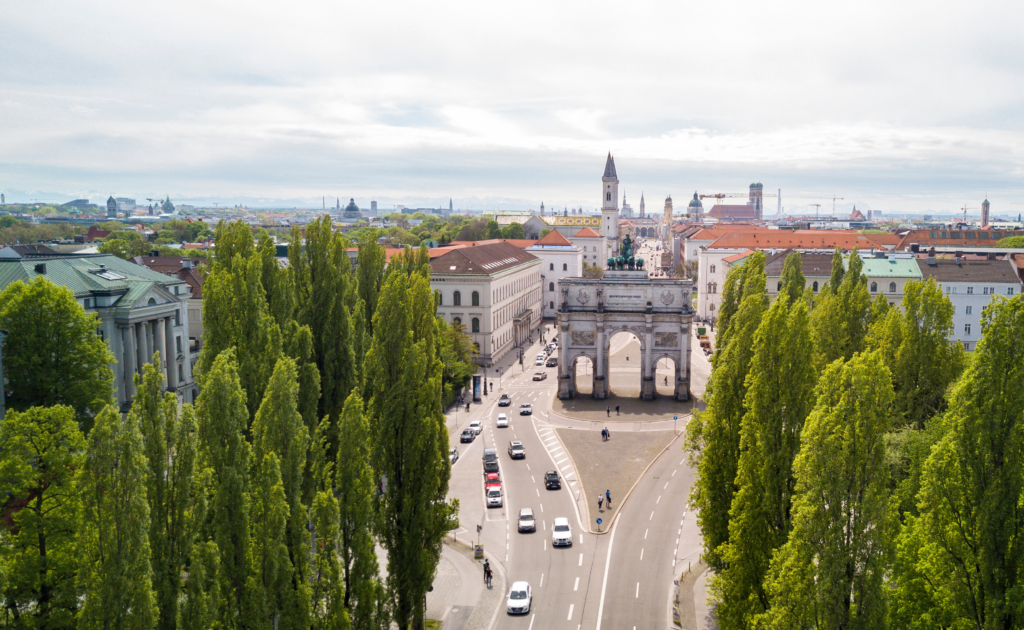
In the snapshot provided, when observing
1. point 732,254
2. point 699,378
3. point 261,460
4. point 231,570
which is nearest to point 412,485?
point 261,460

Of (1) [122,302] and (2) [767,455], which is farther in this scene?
(1) [122,302]

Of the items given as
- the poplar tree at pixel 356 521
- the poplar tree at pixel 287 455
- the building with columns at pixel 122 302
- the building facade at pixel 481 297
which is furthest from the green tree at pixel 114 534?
the building facade at pixel 481 297

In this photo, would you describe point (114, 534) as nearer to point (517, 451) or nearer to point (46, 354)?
point (46, 354)

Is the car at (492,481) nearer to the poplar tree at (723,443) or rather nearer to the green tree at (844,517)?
the poplar tree at (723,443)

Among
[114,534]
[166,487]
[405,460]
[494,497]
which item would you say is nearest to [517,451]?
[494,497]

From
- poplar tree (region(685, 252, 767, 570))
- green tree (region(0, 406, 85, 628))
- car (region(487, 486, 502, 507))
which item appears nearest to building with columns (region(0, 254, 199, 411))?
car (region(487, 486, 502, 507))

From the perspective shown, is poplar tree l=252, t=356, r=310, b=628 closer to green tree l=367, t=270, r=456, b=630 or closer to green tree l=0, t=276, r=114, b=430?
green tree l=367, t=270, r=456, b=630

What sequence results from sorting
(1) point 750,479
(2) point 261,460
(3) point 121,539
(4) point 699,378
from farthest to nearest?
(4) point 699,378 < (1) point 750,479 < (2) point 261,460 < (3) point 121,539

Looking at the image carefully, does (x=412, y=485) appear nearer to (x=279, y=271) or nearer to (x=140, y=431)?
(x=140, y=431)
